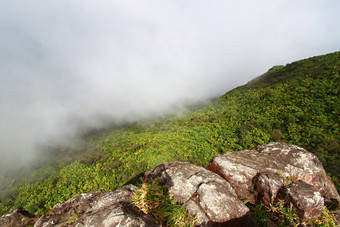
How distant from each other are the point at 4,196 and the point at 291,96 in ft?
118

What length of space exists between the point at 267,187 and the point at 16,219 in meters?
10.5

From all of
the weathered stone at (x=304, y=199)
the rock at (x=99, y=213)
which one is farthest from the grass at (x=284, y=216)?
the rock at (x=99, y=213)

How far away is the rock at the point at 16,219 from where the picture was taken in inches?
221

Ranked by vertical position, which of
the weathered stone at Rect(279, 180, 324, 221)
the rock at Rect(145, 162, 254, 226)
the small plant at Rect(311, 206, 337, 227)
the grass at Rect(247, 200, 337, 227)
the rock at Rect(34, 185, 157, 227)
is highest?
the rock at Rect(34, 185, 157, 227)

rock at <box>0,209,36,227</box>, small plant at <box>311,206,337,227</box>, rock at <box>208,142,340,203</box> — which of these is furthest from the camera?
rock at <box>208,142,340,203</box>

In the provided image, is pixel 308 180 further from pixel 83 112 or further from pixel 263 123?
pixel 83 112

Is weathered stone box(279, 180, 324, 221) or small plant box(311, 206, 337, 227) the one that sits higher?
weathered stone box(279, 180, 324, 221)

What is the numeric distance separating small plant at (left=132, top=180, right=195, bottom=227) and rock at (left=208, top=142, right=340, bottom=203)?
3.03m

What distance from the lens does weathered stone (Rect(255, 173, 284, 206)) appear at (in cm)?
570

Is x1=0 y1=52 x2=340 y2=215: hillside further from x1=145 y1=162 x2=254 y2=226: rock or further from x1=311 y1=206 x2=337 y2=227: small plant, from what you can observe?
x1=145 y1=162 x2=254 y2=226: rock

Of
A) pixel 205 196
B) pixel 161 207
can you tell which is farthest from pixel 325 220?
pixel 161 207

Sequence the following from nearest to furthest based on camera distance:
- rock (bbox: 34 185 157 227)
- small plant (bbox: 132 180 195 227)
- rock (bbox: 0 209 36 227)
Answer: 1. rock (bbox: 34 185 157 227)
2. small plant (bbox: 132 180 195 227)
3. rock (bbox: 0 209 36 227)

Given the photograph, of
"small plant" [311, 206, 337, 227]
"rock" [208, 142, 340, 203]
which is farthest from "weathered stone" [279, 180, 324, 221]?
"rock" [208, 142, 340, 203]

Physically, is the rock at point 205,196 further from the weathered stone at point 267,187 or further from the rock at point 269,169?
the weathered stone at point 267,187
